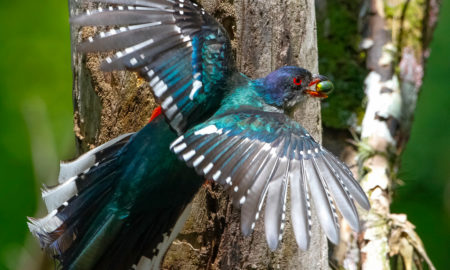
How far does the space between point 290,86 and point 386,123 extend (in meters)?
1.81

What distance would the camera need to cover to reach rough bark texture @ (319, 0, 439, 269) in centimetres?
523

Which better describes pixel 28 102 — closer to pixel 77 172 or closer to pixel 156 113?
pixel 77 172

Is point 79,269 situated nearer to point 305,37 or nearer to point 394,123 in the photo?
point 305,37

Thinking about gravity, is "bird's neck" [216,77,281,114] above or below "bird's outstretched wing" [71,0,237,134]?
below

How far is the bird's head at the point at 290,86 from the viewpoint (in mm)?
3928

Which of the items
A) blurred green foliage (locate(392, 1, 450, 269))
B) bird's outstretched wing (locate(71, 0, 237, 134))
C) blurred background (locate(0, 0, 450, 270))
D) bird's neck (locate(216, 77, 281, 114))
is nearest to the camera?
bird's outstretched wing (locate(71, 0, 237, 134))

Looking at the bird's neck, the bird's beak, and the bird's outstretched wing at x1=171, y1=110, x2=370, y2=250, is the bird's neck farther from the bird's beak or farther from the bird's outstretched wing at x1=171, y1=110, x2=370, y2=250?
the bird's beak

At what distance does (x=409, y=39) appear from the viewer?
19.1ft

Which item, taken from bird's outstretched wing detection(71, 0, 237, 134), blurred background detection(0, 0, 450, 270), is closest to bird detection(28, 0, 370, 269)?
bird's outstretched wing detection(71, 0, 237, 134)

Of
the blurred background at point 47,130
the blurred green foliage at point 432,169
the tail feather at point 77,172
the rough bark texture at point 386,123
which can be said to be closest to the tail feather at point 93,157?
the tail feather at point 77,172

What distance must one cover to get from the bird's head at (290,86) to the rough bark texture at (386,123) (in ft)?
4.74

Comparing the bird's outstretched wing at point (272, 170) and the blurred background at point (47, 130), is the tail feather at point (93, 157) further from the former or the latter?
the blurred background at point (47, 130)

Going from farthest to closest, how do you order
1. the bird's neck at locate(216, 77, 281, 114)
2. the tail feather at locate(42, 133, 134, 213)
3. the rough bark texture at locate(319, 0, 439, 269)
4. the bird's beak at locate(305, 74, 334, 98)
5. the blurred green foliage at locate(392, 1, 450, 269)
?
→ the blurred green foliage at locate(392, 1, 450, 269) → the rough bark texture at locate(319, 0, 439, 269) → the bird's beak at locate(305, 74, 334, 98) → the tail feather at locate(42, 133, 134, 213) → the bird's neck at locate(216, 77, 281, 114)

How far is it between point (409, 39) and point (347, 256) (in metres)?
1.84
